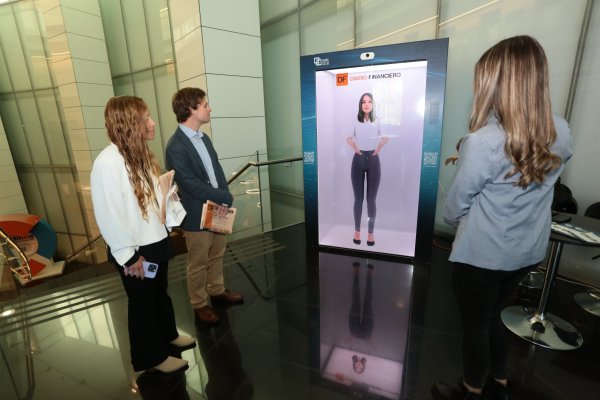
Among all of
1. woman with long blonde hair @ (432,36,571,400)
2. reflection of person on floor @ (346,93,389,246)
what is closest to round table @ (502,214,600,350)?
woman with long blonde hair @ (432,36,571,400)

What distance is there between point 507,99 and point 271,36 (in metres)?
5.62

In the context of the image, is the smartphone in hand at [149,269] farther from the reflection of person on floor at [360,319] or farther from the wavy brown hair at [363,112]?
the wavy brown hair at [363,112]

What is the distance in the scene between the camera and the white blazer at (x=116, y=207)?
159 cm

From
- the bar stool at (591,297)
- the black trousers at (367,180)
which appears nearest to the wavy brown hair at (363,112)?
the black trousers at (367,180)

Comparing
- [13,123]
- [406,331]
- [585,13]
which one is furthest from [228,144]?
[13,123]

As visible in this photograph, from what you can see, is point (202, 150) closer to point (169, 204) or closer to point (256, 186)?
point (169, 204)

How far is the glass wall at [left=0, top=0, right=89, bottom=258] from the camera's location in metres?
9.69

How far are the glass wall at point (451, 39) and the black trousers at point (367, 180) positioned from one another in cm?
130

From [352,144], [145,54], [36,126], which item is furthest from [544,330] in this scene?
[36,126]

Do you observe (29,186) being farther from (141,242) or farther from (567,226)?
(567,226)

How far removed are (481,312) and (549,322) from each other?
1468 millimetres

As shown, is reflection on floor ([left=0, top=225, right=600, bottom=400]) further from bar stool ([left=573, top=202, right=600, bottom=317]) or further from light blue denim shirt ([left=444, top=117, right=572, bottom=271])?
light blue denim shirt ([left=444, top=117, right=572, bottom=271])

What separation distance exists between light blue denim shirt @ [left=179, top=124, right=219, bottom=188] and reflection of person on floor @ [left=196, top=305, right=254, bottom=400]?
1.18m

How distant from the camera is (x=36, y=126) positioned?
10500 millimetres
